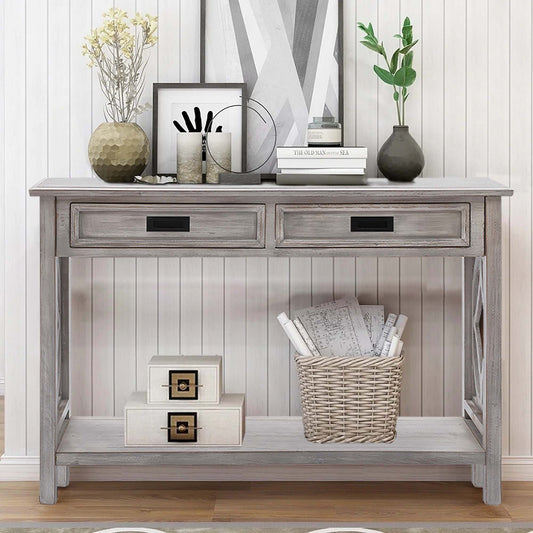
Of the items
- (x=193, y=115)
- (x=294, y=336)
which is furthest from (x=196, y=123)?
(x=294, y=336)

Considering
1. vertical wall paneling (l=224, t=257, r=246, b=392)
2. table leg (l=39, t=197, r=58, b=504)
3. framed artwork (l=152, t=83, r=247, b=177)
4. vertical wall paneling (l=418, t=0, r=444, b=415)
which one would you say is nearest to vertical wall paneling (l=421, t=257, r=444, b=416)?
vertical wall paneling (l=418, t=0, r=444, b=415)

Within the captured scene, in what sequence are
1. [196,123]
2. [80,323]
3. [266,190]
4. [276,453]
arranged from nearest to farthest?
[266,190] < [276,453] < [196,123] < [80,323]

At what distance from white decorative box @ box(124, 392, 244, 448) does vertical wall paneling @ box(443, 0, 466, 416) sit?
0.75m

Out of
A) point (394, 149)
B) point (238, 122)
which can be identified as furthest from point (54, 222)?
point (394, 149)

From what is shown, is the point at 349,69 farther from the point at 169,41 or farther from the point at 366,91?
the point at 169,41

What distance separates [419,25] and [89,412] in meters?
1.64

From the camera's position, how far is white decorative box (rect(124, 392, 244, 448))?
2.84m

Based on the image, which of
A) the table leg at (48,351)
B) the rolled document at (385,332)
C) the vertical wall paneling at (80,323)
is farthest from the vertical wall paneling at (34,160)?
the rolled document at (385,332)

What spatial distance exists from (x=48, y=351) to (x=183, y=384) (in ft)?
1.33

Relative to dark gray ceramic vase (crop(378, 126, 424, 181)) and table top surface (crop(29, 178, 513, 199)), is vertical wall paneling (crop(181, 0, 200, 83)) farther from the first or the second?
dark gray ceramic vase (crop(378, 126, 424, 181))

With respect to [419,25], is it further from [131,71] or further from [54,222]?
[54,222]

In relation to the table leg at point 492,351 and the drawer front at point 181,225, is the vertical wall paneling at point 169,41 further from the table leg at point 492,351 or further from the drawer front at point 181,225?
the table leg at point 492,351

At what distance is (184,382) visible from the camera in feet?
9.37

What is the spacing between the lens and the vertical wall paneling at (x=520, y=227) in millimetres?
3043
